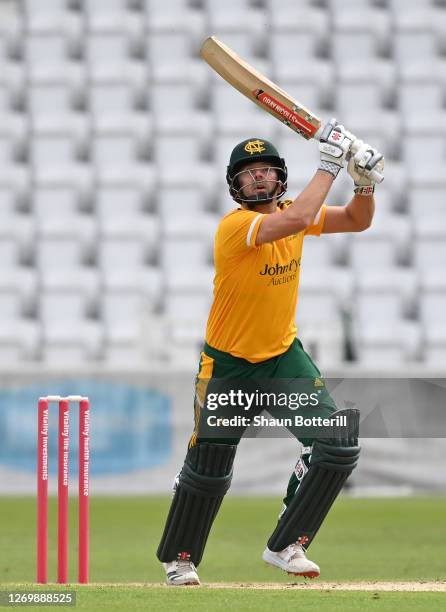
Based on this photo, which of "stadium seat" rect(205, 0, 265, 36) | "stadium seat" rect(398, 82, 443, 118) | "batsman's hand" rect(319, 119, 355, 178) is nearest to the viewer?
"batsman's hand" rect(319, 119, 355, 178)

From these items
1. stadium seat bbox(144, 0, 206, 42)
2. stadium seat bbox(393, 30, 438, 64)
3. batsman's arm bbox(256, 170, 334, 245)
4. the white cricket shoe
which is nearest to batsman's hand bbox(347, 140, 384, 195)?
batsman's arm bbox(256, 170, 334, 245)

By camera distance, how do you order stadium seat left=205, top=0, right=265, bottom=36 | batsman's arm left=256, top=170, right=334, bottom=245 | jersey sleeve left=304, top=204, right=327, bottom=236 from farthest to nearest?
stadium seat left=205, top=0, right=265, bottom=36 < jersey sleeve left=304, top=204, right=327, bottom=236 < batsman's arm left=256, top=170, right=334, bottom=245

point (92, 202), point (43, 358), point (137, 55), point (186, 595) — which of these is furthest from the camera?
point (137, 55)

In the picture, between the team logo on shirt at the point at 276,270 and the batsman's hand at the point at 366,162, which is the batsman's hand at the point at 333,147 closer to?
the batsman's hand at the point at 366,162

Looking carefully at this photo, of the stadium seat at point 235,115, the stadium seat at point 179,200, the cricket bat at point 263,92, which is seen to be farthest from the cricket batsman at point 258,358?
the stadium seat at point 235,115

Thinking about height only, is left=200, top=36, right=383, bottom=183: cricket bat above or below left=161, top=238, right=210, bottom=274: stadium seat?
above

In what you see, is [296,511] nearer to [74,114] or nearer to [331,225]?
[331,225]

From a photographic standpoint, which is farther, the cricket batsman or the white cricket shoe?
the white cricket shoe

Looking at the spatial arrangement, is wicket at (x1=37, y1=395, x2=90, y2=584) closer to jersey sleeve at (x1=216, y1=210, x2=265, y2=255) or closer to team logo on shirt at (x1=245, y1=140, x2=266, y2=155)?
jersey sleeve at (x1=216, y1=210, x2=265, y2=255)

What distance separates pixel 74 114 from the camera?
13.2 m

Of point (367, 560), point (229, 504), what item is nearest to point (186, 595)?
point (367, 560)

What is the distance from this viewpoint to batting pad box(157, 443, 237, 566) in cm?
487

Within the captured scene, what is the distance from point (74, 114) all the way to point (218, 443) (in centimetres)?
880

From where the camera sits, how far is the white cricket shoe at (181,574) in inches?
195
